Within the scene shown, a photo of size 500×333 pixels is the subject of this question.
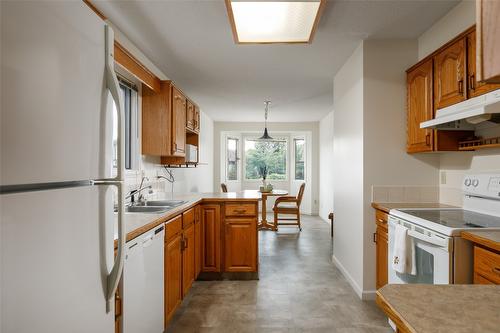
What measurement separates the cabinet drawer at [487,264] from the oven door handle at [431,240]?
14cm

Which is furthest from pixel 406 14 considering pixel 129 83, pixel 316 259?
pixel 316 259

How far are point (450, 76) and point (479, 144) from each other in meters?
0.53

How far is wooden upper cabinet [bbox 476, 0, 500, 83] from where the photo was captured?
57cm

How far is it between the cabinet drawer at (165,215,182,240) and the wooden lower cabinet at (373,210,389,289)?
1.71m

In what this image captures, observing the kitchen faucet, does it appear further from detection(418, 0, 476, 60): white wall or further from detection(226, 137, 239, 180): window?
detection(226, 137, 239, 180): window

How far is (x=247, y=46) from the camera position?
285 centimetres

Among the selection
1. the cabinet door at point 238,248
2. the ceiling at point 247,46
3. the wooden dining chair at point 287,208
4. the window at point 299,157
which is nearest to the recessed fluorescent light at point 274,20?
the ceiling at point 247,46

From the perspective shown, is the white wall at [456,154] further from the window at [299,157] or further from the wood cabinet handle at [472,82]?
the window at [299,157]

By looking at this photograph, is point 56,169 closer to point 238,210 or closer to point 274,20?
point 274,20

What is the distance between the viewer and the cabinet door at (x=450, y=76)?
2.00m

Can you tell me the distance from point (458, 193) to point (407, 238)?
0.82 metres

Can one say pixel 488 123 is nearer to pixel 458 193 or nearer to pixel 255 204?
pixel 458 193

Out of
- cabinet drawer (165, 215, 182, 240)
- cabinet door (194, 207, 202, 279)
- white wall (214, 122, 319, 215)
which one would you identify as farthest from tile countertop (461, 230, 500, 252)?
white wall (214, 122, 319, 215)

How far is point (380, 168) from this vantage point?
8.97ft
